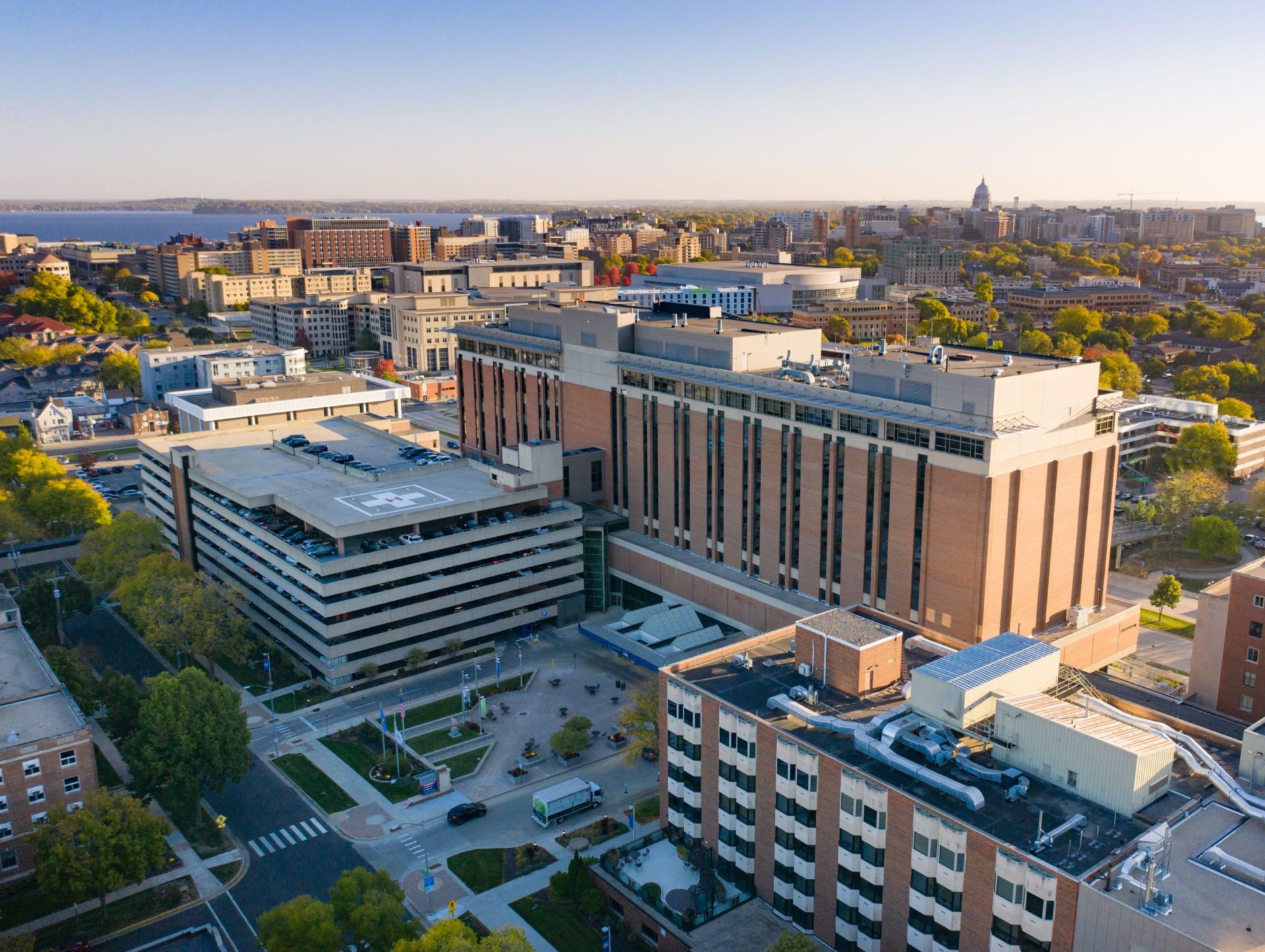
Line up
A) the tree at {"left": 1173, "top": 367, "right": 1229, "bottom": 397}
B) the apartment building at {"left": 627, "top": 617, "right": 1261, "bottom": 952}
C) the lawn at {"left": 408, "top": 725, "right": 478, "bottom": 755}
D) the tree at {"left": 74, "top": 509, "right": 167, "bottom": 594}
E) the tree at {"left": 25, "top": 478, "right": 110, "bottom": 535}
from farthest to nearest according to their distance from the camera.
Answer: the tree at {"left": 1173, "top": 367, "right": 1229, "bottom": 397}
the tree at {"left": 25, "top": 478, "right": 110, "bottom": 535}
the tree at {"left": 74, "top": 509, "right": 167, "bottom": 594}
the lawn at {"left": 408, "top": 725, "right": 478, "bottom": 755}
the apartment building at {"left": 627, "top": 617, "right": 1261, "bottom": 952}

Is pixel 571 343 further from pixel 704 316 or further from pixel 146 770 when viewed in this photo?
pixel 146 770

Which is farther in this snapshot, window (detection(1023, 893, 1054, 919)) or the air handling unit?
the air handling unit

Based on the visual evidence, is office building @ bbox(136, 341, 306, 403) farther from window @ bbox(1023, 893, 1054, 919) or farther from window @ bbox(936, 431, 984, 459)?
window @ bbox(1023, 893, 1054, 919)

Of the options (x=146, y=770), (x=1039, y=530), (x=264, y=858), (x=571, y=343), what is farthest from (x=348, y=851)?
(x=571, y=343)

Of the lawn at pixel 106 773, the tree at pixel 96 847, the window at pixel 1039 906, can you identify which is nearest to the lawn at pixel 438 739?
the lawn at pixel 106 773

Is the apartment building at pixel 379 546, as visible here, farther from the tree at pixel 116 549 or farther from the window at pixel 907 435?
the window at pixel 907 435

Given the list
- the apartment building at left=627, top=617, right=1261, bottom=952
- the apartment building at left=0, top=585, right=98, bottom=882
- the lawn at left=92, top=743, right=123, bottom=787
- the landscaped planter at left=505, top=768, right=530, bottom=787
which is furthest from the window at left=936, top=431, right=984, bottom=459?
the lawn at left=92, top=743, right=123, bottom=787
